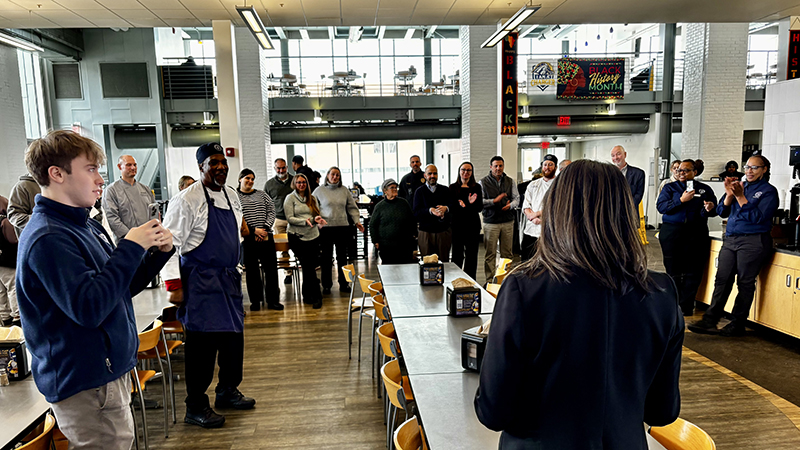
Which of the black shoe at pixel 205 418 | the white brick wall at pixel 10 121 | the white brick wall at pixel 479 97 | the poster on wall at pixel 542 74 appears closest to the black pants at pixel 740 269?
the black shoe at pixel 205 418

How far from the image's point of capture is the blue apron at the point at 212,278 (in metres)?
3.12

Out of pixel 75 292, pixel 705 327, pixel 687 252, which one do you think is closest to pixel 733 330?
pixel 705 327

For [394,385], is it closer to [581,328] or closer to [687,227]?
[581,328]

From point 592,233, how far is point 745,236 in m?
4.67

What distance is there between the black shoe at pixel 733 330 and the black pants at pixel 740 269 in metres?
0.04

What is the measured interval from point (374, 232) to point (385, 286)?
219 centimetres

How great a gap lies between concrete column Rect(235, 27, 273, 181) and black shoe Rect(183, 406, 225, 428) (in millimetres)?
7207

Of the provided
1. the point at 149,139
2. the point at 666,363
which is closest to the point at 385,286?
the point at 666,363

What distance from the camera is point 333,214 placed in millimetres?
6574

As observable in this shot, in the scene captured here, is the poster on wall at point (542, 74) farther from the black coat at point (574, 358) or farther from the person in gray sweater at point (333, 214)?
the black coat at point (574, 358)

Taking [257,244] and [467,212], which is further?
[467,212]

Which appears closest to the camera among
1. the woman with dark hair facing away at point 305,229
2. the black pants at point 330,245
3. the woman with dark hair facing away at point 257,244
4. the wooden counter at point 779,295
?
the wooden counter at point 779,295

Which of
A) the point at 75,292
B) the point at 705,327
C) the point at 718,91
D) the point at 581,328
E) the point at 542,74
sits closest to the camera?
the point at 581,328

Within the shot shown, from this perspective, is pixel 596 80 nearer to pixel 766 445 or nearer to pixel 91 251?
pixel 766 445
